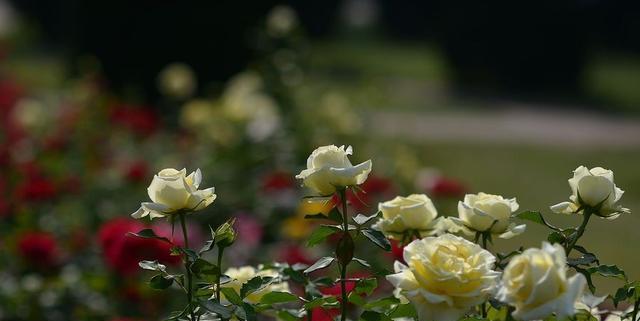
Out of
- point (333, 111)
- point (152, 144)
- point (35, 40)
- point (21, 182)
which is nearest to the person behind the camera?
point (21, 182)

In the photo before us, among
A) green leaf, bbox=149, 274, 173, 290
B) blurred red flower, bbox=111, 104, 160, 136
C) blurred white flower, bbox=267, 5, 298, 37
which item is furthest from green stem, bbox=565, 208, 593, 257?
Answer: blurred red flower, bbox=111, 104, 160, 136

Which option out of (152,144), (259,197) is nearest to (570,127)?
(152,144)

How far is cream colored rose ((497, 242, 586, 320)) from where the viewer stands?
41.7 inches

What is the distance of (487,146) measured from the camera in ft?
27.0

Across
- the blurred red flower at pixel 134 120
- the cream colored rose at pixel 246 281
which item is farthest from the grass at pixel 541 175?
the cream colored rose at pixel 246 281

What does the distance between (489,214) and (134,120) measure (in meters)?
4.21

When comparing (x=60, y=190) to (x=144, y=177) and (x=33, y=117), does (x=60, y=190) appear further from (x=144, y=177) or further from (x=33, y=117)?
(x=33, y=117)

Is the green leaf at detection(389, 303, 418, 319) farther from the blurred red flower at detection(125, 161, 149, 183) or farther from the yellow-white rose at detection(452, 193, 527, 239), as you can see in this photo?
the blurred red flower at detection(125, 161, 149, 183)

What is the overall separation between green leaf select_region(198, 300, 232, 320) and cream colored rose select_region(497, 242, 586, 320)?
0.38m

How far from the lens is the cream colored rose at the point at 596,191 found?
4.63 feet

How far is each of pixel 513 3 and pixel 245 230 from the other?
9.44m

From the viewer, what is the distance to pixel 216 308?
134 centimetres

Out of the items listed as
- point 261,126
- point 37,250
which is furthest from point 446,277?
point 261,126

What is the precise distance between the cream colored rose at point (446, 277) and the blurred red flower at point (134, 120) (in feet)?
14.1
